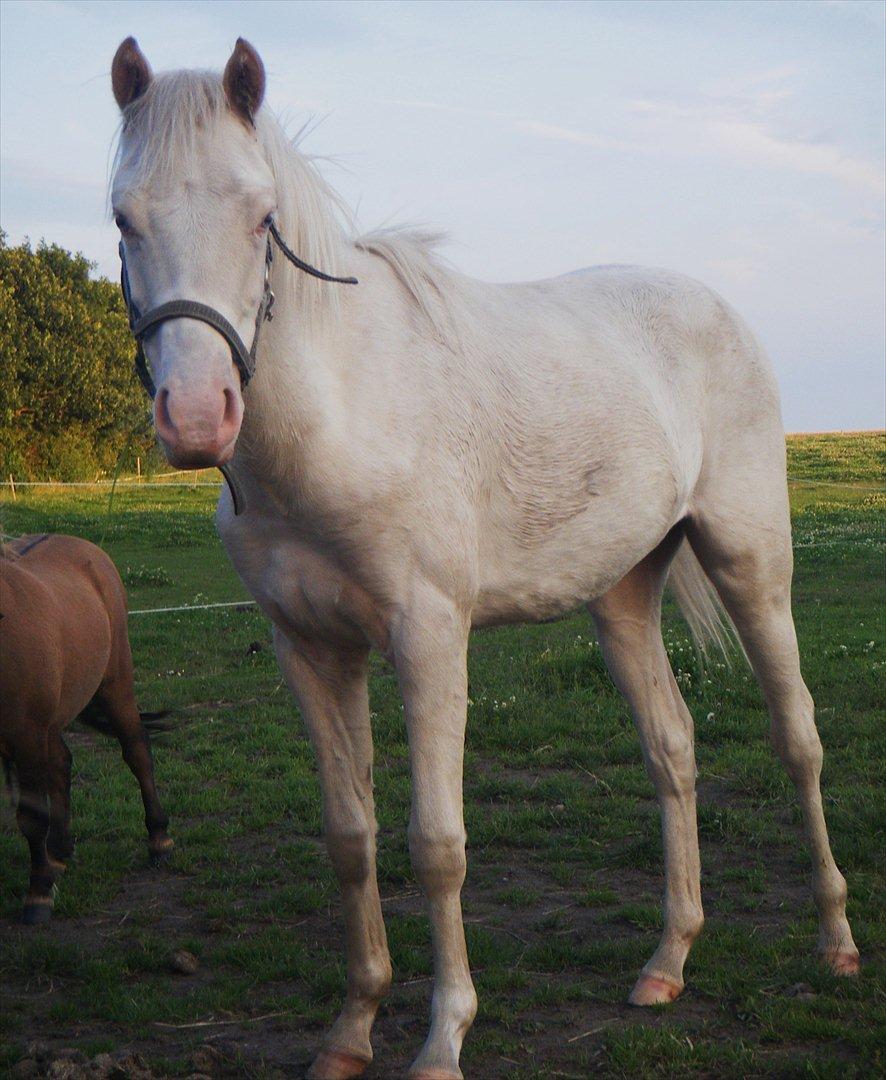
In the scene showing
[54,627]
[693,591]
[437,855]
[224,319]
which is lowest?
[437,855]

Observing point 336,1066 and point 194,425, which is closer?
point 194,425

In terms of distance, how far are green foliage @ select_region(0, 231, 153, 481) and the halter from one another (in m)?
26.2

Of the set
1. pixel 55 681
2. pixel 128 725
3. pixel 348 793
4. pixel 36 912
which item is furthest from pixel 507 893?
pixel 128 725

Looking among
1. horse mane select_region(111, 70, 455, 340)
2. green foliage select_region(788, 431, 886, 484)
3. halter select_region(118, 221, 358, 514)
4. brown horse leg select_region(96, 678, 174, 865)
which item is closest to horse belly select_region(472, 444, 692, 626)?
horse mane select_region(111, 70, 455, 340)

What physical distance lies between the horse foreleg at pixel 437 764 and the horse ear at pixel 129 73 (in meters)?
1.43

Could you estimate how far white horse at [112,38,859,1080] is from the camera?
2.57 m

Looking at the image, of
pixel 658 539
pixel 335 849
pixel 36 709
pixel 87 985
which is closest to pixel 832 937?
pixel 658 539

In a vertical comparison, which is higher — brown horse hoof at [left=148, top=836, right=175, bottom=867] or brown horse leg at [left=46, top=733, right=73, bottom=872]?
brown horse leg at [left=46, top=733, right=73, bottom=872]

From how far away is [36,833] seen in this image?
4.76 meters

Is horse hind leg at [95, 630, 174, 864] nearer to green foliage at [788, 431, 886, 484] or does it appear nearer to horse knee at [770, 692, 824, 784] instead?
horse knee at [770, 692, 824, 784]

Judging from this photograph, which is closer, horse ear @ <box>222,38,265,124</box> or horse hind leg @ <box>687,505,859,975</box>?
horse ear @ <box>222,38,265,124</box>

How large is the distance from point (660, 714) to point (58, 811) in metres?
2.69

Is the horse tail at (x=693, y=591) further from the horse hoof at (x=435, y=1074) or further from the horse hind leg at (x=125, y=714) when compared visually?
the horse hind leg at (x=125, y=714)

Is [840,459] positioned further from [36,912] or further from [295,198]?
[295,198]
